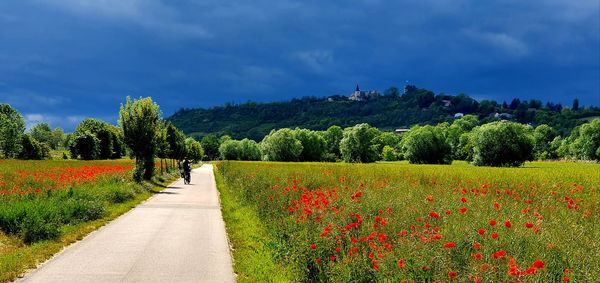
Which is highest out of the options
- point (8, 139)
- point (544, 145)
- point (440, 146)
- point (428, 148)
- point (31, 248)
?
point (8, 139)

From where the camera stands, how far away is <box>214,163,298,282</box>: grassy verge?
876cm

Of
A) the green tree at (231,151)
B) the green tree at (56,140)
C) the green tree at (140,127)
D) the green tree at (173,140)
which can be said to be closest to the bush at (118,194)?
the green tree at (140,127)

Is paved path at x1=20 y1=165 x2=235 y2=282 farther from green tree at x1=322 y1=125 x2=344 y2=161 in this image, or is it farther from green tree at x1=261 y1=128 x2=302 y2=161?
green tree at x1=322 y1=125 x2=344 y2=161

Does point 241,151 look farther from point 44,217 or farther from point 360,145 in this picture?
point 44,217

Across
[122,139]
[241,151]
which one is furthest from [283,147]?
[122,139]

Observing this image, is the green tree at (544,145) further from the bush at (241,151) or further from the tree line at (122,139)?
the tree line at (122,139)

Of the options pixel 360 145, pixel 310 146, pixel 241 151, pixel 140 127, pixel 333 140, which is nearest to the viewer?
pixel 140 127

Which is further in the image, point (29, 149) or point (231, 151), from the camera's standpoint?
point (231, 151)

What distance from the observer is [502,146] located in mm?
75750

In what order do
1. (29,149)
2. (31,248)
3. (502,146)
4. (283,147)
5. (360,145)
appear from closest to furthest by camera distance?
(31,248), (502,146), (29,149), (360,145), (283,147)

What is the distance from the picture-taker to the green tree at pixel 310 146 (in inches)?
5037

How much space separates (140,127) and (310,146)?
314 feet

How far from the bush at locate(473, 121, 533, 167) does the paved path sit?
68.3 m

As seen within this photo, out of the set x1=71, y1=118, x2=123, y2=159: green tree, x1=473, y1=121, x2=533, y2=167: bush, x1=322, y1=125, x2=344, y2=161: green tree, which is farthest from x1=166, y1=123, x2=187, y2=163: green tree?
x1=322, y1=125, x2=344, y2=161: green tree
